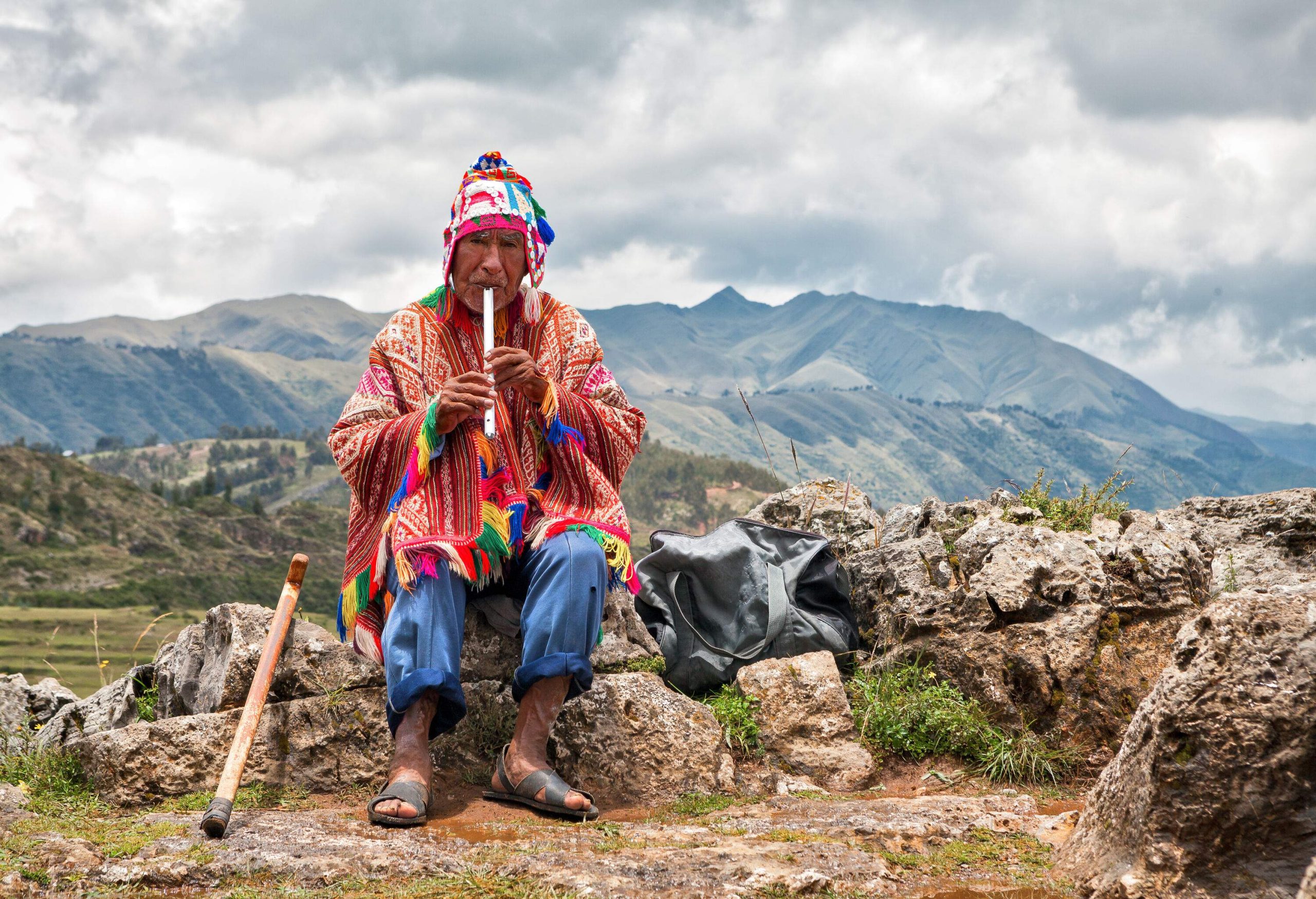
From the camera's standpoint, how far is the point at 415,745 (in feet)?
14.1

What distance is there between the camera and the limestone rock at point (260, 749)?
4461 mm

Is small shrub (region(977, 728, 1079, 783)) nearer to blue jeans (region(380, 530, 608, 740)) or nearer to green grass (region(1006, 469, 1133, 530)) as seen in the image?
green grass (region(1006, 469, 1133, 530))

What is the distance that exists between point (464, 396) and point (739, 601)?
2297 mm

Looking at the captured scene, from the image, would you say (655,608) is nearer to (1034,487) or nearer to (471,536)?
(471,536)

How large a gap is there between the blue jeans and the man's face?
4.23ft

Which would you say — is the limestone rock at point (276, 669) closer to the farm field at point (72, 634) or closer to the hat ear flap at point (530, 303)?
the hat ear flap at point (530, 303)

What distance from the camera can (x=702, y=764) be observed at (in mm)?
4633

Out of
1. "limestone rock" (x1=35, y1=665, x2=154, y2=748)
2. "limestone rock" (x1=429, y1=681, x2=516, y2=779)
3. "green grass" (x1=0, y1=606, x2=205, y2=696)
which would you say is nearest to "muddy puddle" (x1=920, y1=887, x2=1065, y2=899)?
"limestone rock" (x1=429, y1=681, x2=516, y2=779)

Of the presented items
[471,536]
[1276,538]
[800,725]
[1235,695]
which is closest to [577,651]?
[471,536]

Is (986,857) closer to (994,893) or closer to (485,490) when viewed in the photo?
(994,893)

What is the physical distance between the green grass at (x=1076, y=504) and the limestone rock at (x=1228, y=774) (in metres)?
2.60

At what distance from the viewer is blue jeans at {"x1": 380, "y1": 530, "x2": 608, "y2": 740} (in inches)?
169

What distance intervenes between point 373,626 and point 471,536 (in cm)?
68

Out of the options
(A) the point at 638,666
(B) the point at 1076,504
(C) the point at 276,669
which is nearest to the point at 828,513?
(B) the point at 1076,504
